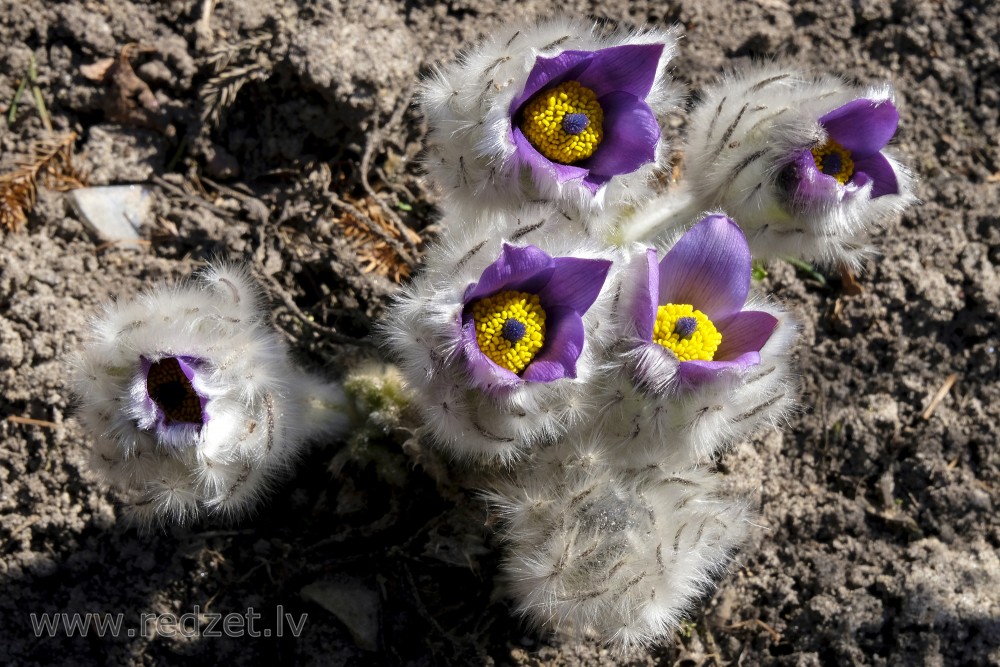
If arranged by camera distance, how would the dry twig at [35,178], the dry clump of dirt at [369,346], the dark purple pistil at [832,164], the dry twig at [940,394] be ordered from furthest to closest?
the dry twig at [940,394] → the dry twig at [35,178] → the dry clump of dirt at [369,346] → the dark purple pistil at [832,164]

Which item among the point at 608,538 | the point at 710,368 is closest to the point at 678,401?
the point at 710,368

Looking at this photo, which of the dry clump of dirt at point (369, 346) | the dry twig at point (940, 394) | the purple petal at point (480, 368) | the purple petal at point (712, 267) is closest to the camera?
the purple petal at point (480, 368)

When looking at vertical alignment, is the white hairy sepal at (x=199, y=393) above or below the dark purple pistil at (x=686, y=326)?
below

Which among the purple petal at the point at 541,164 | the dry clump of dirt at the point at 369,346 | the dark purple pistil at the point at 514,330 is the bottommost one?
the dry clump of dirt at the point at 369,346

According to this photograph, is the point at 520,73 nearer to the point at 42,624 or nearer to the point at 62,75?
the point at 62,75

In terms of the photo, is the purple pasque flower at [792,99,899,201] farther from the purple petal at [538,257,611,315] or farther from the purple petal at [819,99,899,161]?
the purple petal at [538,257,611,315]

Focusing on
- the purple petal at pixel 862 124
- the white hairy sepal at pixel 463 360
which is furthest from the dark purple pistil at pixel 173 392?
the purple petal at pixel 862 124

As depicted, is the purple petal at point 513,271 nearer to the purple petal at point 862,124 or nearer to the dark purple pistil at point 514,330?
the dark purple pistil at point 514,330

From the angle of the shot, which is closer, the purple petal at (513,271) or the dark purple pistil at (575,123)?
the purple petal at (513,271)
